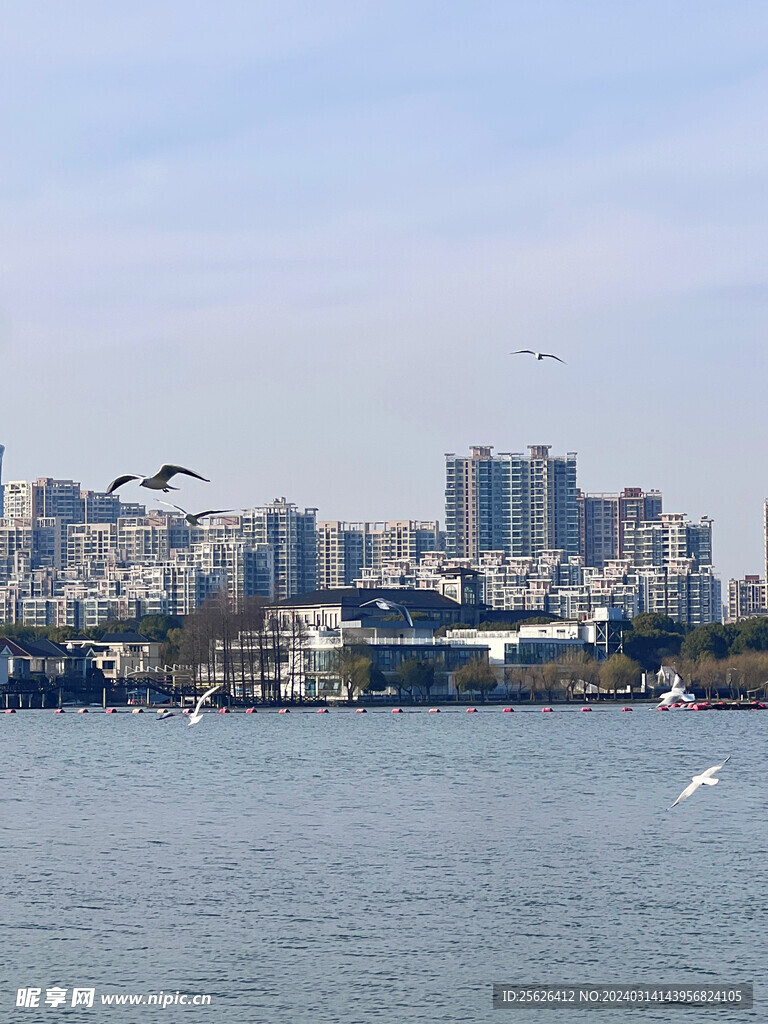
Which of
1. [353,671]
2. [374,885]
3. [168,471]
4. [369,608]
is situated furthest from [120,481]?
[369,608]

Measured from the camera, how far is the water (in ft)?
68.5

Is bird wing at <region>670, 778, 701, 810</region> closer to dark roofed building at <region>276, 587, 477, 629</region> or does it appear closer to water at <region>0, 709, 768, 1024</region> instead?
water at <region>0, 709, 768, 1024</region>

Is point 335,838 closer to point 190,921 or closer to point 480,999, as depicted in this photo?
point 190,921

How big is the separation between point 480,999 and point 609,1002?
1449 millimetres

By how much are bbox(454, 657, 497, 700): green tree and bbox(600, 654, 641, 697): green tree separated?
6980mm

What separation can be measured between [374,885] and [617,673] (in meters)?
84.8

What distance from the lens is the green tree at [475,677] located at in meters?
111

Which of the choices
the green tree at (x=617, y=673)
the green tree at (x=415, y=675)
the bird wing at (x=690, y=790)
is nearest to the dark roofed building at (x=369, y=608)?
the green tree at (x=415, y=675)

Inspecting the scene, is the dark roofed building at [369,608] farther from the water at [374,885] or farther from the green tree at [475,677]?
the water at [374,885]

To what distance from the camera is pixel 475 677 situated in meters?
111

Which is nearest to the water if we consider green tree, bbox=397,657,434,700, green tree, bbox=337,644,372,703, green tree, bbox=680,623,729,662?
green tree, bbox=337,644,372,703

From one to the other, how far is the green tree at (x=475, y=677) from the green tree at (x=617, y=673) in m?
6.98

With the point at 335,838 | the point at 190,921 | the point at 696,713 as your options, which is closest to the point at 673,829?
the point at 335,838

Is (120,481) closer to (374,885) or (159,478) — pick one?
(159,478)
